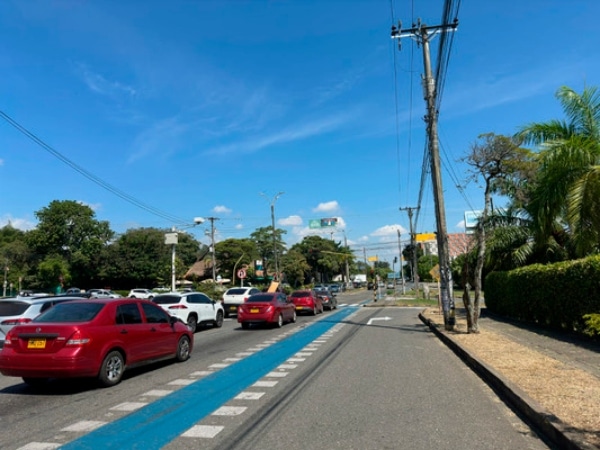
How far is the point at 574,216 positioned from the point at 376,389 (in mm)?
6240

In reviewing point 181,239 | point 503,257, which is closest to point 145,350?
point 503,257

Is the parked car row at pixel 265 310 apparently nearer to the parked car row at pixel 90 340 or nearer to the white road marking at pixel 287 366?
the parked car row at pixel 90 340

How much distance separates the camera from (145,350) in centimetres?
965

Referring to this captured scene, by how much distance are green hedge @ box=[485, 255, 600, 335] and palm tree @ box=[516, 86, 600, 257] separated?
32.9 inches

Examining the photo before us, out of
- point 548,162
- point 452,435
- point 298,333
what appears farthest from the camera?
point 298,333

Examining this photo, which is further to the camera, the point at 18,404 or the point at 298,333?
the point at 298,333

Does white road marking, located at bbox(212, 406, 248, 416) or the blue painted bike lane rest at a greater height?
the blue painted bike lane

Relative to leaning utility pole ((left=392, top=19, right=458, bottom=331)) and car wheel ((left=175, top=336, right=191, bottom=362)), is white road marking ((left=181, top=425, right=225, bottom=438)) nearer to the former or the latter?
car wheel ((left=175, top=336, right=191, bottom=362))

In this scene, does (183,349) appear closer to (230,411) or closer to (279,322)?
(230,411)

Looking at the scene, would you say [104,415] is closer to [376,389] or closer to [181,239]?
[376,389]

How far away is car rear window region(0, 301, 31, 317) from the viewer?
12200mm

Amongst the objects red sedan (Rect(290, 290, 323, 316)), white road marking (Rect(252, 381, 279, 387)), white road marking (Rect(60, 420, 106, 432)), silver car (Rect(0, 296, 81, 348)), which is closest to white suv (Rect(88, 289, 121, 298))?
red sedan (Rect(290, 290, 323, 316))

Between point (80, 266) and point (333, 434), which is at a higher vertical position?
point (80, 266)

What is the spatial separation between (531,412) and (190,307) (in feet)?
47.7
